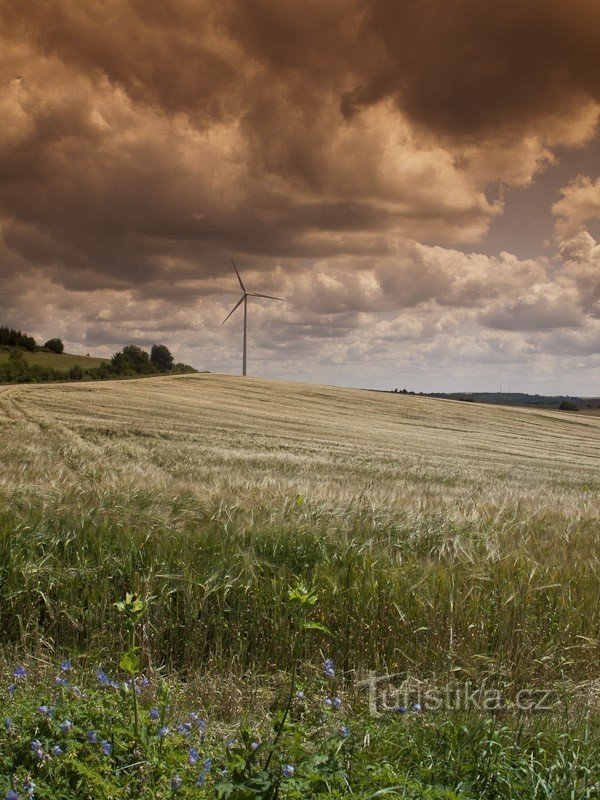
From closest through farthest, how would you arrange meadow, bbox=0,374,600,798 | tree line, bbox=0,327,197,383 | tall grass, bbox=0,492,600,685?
meadow, bbox=0,374,600,798 → tall grass, bbox=0,492,600,685 → tree line, bbox=0,327,197,383

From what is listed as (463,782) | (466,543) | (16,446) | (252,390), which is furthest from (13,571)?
(252,390)

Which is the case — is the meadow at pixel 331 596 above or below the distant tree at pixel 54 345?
below

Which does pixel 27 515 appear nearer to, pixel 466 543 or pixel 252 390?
pixel 466 543

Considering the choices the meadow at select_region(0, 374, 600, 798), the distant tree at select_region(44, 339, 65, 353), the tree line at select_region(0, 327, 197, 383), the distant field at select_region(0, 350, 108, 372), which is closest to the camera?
the meadow at select_region(0, 374, 600, 798)

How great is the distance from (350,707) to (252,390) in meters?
59.1

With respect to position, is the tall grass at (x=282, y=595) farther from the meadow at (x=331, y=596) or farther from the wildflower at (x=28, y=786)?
the wildflower at (x=28, y=786)

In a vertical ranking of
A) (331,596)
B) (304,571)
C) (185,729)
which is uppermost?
(304,571)

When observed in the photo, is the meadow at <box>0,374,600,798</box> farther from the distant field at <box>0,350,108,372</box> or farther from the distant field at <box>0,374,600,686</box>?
the distant field at <box>0,350,108,372</box>

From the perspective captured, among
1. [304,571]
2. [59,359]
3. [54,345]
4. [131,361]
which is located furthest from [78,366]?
[304,571]

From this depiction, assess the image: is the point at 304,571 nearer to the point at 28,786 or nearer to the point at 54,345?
the point at 28,786

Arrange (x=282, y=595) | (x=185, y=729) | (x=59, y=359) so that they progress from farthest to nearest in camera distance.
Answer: (x=59, y=359), (x=282, y=595), (x=185, y=729)

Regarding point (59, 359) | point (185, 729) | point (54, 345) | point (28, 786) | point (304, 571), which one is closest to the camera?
point (28, 786)

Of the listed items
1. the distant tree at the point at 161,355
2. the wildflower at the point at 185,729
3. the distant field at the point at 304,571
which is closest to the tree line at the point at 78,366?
the distant tree at the point at 161,355

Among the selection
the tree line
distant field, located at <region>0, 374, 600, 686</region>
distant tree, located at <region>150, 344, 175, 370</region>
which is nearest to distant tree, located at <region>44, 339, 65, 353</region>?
the tree line
